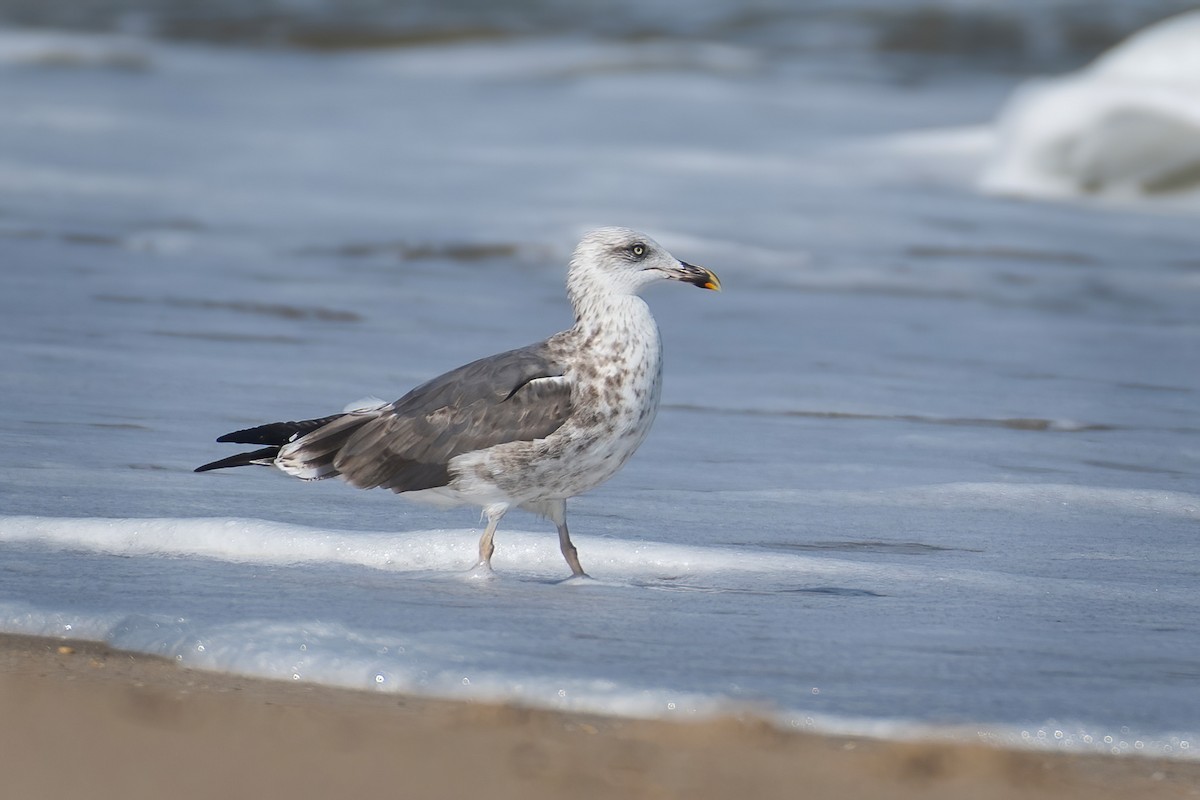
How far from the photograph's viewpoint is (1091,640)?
4008 mm

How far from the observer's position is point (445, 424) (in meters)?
4.66

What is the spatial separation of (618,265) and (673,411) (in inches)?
82.2

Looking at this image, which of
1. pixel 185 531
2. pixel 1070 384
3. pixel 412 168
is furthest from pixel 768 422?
pixel 412 168

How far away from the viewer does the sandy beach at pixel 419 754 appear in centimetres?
280

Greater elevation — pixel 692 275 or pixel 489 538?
pixel 692 275

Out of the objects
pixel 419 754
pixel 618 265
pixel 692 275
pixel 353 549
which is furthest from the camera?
pixel 692 275

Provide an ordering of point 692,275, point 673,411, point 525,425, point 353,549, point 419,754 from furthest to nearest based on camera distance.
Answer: point 673,411
point 692,275
point 353,549
point 525,425
point 419,754

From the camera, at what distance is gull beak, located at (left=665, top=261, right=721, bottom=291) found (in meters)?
4.97

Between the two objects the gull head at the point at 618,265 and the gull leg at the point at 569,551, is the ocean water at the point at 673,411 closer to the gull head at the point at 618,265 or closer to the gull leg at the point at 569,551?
the gull leg at the point at 569,551

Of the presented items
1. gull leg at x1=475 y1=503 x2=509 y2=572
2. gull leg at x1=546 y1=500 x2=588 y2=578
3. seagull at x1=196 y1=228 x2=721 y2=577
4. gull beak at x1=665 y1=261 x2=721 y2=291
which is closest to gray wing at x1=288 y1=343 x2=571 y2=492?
seagull at x1=196 y1=228 x2=721 y2=577

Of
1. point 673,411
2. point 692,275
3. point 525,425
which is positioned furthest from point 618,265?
point 673,411

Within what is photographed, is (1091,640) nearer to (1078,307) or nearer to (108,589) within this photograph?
(108,589)

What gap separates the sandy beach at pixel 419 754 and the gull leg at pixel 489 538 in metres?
1.13

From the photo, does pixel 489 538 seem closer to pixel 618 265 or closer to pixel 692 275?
pixel 618 265
